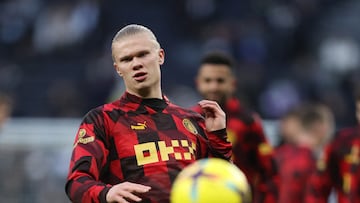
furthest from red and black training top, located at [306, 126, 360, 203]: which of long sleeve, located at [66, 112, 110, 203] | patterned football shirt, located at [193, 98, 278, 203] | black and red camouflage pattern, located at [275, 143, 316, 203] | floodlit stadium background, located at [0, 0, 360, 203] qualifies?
floodlit stadium background, located at [0, 0, 360, 203]

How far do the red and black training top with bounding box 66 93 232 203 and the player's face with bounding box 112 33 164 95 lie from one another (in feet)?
0.38

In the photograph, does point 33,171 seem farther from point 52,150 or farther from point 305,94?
point 305,94

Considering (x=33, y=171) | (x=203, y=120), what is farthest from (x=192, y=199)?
(x=33, y=171)

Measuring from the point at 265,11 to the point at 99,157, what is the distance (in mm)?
14584

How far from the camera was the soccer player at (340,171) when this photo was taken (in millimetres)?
8664

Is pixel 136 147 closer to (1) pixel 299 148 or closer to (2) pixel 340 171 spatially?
(2) pixel 340 171

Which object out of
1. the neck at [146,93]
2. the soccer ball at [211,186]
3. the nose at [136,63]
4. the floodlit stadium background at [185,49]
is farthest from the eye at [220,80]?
the floodlit stadium background at [185,49]

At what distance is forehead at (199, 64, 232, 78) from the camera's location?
8.59m

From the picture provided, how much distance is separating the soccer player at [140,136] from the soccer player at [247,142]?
10.2 feet

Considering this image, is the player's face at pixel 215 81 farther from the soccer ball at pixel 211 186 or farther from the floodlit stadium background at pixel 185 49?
the floodlit stadium background at pixel 185 49

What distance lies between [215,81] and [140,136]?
3251mm

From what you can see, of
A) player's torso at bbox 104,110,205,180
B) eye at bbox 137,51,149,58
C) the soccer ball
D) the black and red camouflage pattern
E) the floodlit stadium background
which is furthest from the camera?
the floodlit stadium background

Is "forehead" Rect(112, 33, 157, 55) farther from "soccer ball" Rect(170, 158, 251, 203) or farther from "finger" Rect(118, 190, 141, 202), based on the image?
"soccer ball" Rect(170, 158, 251, 203)

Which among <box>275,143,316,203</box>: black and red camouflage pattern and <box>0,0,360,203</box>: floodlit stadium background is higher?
<box>0,0,360,203</box>: floodlit stadium background
